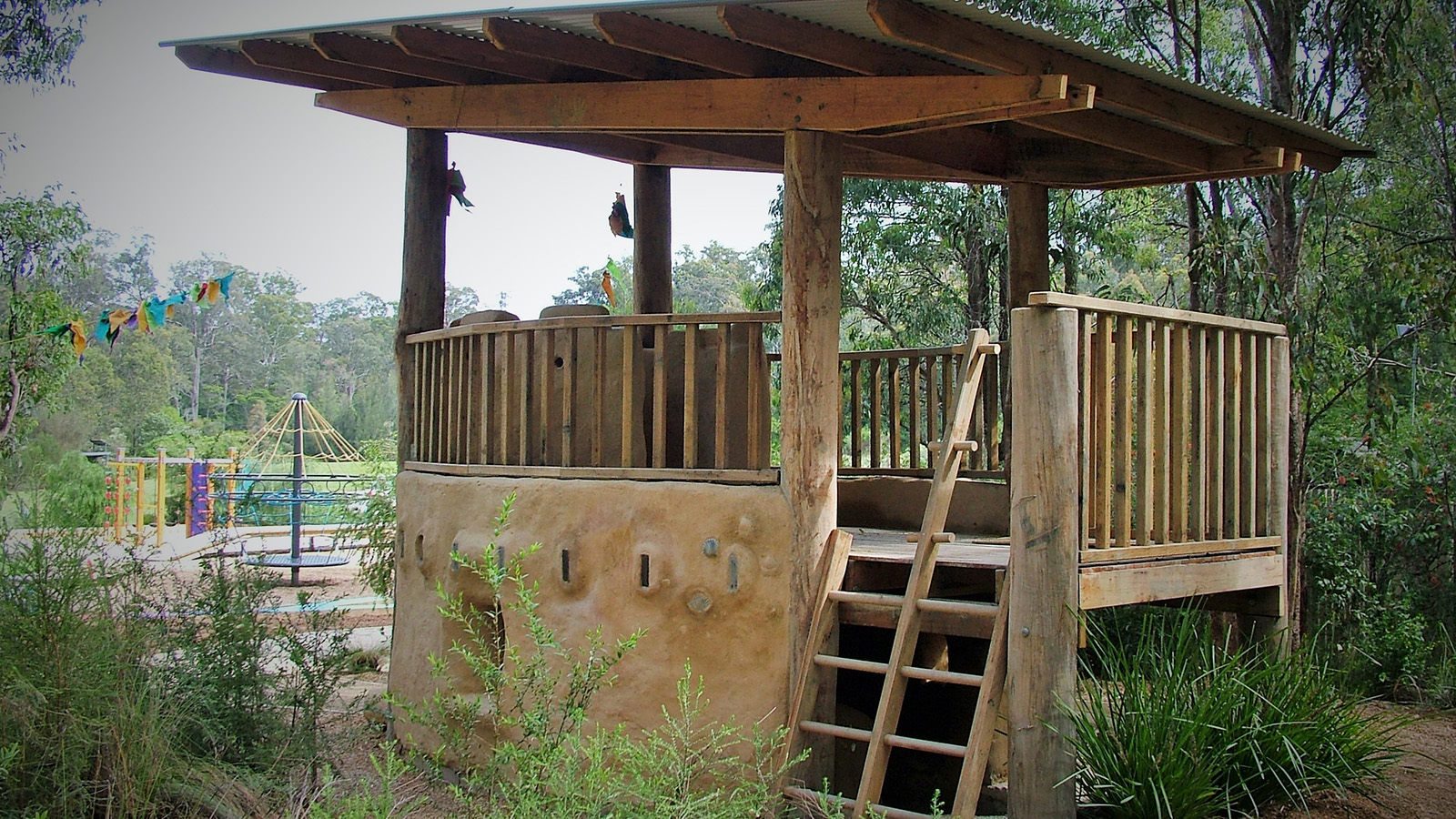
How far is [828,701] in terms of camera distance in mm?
6664

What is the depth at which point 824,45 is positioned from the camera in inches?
251

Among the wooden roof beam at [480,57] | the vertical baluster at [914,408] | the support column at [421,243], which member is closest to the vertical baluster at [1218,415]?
the vertical baluster at [914,408]

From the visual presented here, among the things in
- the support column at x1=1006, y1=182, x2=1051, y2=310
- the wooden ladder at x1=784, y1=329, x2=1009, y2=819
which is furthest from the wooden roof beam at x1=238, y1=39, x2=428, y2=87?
the wooden ladder at x1=784, y1=329, x2=1009, y2=819

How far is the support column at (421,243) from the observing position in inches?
364

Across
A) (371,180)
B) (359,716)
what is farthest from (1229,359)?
(371,180)

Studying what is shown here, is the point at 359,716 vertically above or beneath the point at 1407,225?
beneath

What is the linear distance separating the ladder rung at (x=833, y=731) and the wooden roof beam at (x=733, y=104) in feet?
10.5

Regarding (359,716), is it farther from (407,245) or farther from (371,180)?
(371,180)

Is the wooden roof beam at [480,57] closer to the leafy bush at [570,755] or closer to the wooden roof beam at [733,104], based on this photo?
the wooden roof beam at [733,104]

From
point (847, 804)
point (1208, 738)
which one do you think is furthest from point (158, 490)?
point (1208, 738)

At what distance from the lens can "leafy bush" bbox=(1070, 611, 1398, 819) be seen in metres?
5.48

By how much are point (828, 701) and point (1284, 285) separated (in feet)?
21.1

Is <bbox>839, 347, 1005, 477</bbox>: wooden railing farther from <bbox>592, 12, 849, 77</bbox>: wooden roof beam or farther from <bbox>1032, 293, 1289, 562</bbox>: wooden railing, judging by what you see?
<bbox>592, 12, 849, 77</bbox>: wooden roof beam

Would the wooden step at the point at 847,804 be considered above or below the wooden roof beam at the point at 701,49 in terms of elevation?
below
